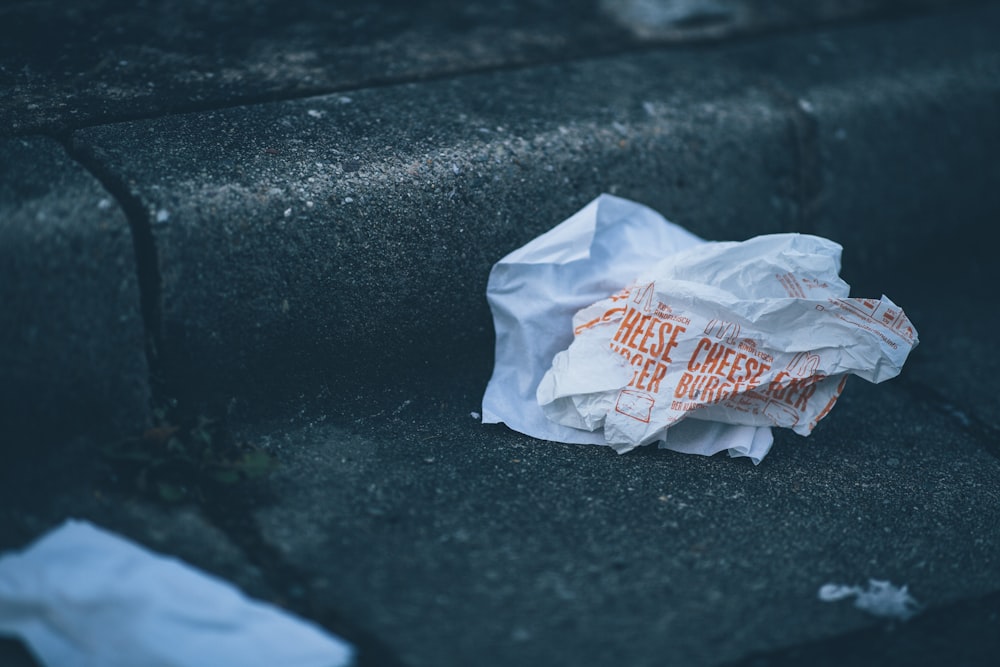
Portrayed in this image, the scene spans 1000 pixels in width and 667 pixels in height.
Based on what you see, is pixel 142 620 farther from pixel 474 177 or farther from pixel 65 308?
pixel 474 177

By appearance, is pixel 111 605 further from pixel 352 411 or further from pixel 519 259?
pixel 519 259

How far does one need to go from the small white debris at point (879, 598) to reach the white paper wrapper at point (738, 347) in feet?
1.13

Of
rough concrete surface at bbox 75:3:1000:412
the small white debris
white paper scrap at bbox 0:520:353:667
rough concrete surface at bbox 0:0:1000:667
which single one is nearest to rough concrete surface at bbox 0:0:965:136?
rough concrete surface at bbox 0:0:1000:667

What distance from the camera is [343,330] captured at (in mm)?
1750

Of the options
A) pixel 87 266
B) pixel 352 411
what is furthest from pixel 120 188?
pixel 352 411

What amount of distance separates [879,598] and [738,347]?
48 cm

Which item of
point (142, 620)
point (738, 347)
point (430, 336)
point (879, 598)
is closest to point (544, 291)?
point (430, 336)

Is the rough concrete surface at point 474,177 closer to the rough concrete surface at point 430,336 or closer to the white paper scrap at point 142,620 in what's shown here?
the rough concrete surface at point 430,336

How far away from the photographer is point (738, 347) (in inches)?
64.4

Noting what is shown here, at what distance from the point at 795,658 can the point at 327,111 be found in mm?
1359

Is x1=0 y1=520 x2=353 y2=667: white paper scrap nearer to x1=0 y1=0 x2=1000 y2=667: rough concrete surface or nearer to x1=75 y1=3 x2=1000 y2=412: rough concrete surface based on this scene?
x1=0 y1=0 x2=1000 y2=667: rough concrete surface

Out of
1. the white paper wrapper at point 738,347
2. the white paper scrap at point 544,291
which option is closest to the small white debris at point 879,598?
the white paper wrapper at point 738,347

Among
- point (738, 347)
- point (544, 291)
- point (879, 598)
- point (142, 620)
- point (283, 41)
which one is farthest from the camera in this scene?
point (283, 41)

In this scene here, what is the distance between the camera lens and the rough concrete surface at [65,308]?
4.73 ft
